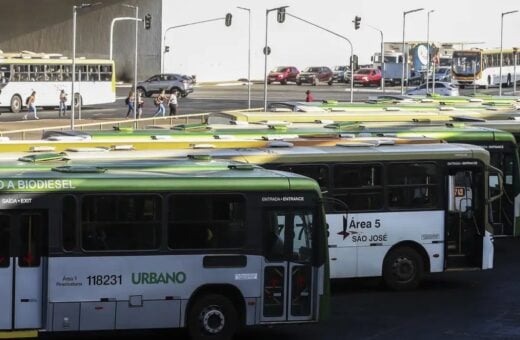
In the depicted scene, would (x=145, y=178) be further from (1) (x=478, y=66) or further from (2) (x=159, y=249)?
(1) (x=478, y=66)

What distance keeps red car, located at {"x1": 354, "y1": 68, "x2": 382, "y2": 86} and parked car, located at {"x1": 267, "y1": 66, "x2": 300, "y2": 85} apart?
6275 mm

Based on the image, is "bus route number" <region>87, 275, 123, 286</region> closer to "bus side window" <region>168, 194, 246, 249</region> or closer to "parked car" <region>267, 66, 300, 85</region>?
"bus side window" <region>168, 194, 246, 249</region>

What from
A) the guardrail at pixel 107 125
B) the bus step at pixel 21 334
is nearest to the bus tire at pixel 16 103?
the guardrail at pixel 107 125

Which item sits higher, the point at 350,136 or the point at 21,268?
the point at 350,136

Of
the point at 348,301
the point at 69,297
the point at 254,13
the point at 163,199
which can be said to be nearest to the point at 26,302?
the point at 69,297

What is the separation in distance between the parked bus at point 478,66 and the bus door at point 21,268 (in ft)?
257

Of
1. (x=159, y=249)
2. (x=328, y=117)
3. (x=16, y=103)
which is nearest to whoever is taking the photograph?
(x=159, y=249)

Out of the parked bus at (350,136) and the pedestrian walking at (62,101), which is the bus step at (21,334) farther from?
the pedestrian walking at (62,101)

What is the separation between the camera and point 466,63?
8944 cm

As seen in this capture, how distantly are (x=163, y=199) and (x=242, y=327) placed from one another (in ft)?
6.95

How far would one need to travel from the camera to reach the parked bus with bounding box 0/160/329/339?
524 inches

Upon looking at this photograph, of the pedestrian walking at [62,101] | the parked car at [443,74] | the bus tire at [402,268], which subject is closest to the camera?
the bus tire at [402,268]

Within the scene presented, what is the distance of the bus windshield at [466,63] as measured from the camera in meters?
88.8

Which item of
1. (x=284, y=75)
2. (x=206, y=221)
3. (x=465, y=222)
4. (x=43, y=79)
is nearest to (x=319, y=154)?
(x=465, y=222)
